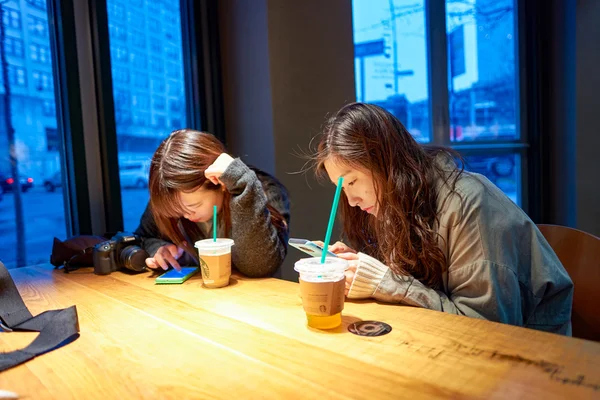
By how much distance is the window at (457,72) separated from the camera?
3.13 m

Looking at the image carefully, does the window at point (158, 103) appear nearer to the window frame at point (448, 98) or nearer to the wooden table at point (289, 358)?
the wooden table at point (289, 358)

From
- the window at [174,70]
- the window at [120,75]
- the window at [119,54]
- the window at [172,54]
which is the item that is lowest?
the window at [120,75]

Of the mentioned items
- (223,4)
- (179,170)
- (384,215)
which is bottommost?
(384,215)

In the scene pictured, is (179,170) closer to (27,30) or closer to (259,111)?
(259,111)

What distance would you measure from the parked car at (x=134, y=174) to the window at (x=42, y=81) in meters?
0.46

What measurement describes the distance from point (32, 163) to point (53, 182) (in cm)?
12

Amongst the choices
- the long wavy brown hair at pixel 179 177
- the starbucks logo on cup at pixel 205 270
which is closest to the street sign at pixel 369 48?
the long wavy brown hair at pixel 179 177

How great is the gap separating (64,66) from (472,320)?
75.6 inches

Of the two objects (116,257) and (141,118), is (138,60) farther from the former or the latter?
(116,257)

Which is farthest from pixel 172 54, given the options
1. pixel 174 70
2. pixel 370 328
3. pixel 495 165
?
pixel 495 165

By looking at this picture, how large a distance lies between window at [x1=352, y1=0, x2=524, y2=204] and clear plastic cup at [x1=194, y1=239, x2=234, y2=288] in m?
2.16

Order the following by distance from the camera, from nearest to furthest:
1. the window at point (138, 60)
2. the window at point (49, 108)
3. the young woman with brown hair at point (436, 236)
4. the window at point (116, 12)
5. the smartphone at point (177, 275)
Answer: the young woman with brown hair at point (436, 236) < the smartphone at point (177, 275) < the window at point (49, 108) < the window at point (116, 12) < the window at point (138, 60)

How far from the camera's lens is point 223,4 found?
2.37 meters

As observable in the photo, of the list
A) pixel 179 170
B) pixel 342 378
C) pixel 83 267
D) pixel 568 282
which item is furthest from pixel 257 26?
pixel 342 378
